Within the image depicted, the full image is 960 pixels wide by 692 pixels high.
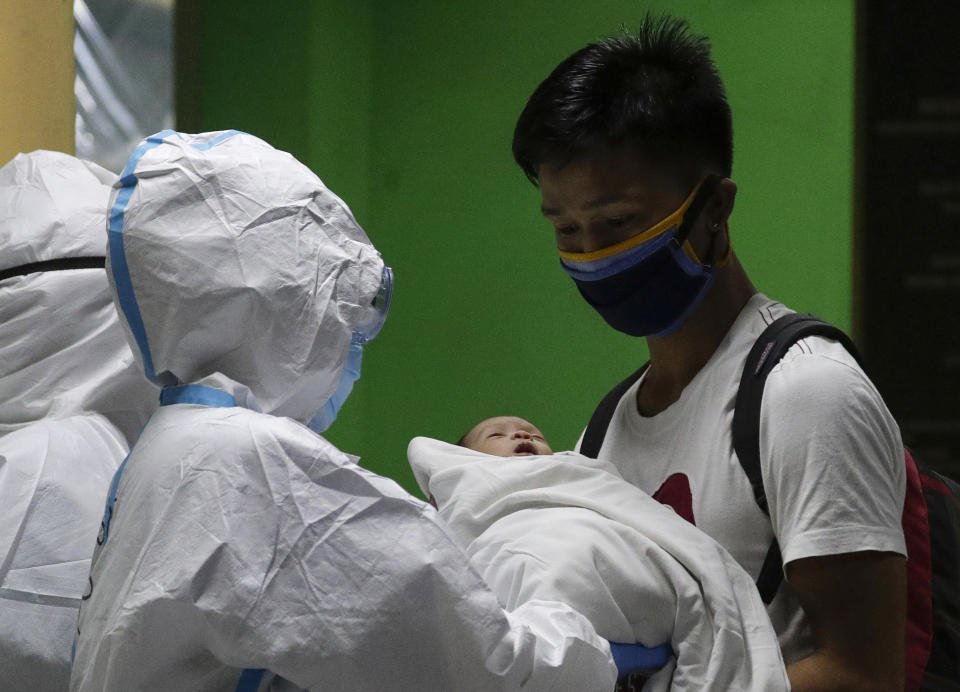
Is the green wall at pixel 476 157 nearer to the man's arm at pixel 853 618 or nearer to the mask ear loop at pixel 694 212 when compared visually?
the mask ear loop at pixel 694 212

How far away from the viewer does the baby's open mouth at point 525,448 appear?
1.95 meters

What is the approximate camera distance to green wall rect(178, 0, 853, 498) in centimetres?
276

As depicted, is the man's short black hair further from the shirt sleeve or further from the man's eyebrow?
the shirt sleeve

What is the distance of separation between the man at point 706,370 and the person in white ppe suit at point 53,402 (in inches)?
26.8

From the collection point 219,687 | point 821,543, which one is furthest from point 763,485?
point 219,687

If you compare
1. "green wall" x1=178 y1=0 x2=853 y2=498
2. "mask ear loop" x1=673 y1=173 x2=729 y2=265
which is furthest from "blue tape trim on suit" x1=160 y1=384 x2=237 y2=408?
"green wall" x1=178 y1=0 x2=853 y2=498

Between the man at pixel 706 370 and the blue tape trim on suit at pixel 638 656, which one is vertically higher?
the man at pixel 706 370

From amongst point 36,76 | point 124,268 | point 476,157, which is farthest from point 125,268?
point 476,157

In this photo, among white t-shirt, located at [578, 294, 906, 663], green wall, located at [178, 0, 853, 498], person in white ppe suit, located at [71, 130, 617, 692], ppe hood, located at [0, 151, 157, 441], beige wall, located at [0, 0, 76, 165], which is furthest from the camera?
green wall, located at [178, 0, 853, 498]

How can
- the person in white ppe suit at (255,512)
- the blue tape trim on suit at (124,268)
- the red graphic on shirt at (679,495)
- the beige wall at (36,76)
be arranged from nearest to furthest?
the person in white ppe suit at (255,512)
the blue tape trim on suit at (124,268)
the red graphic on shirt at (679,495)
the beige wall at (36,76)

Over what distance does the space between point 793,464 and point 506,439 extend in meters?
0.79

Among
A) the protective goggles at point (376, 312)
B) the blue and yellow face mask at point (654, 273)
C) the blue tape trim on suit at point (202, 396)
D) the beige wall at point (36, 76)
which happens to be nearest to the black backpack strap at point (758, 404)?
the blue and yellow face mask at point (654, 273)

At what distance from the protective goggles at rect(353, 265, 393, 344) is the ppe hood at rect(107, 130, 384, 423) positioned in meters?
0.05

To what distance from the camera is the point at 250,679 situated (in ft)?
3.40
